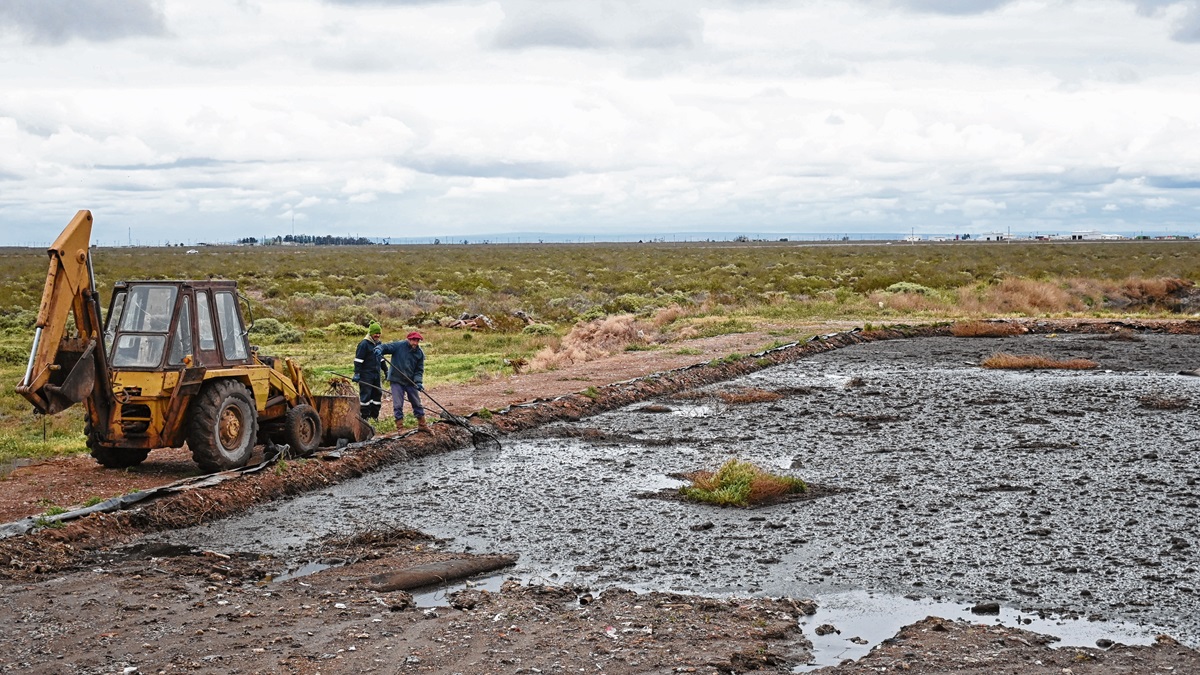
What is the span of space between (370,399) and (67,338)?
5.49m

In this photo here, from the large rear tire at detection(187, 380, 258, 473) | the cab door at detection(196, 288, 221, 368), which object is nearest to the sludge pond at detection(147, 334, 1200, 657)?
the large rear tire at detection(187, 380, 258, 473)

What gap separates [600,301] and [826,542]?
39422mm

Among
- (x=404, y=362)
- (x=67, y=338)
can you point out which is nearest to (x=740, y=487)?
(x=404, y=362)

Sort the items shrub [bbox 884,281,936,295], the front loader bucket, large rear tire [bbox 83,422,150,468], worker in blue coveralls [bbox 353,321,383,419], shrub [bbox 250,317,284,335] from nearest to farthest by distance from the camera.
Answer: large rear tire [bbox 83,422,150,468] → the front loader bucket → worker in blue coveralls [bbox 353,321,383,419] → shrub [bbox 250,317,284,335] → shrub [bbox 884,281,936,295]

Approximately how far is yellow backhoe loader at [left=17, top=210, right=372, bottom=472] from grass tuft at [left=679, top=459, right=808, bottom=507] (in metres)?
4.76

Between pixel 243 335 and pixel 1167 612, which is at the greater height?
pixel 243 335

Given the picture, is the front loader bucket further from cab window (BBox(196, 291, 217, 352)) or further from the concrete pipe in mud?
the concrete pipe in mud

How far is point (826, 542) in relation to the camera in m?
10.8

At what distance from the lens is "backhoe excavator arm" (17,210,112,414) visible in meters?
11.5

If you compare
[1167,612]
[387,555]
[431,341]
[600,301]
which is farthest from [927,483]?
[600,301]

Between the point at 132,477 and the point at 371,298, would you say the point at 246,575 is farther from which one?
the point at 371,298

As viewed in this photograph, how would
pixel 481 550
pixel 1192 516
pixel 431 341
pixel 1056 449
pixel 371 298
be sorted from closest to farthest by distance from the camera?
pixel 481 550, pixel 1192 516, pixel 1056 449, pixel 431 341, pixel 371 298

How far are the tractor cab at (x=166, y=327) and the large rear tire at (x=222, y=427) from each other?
33 cm

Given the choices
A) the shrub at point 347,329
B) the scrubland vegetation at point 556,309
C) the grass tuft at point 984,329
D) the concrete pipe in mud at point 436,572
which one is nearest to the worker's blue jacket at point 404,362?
the scrubland vegetation at point 556,309
